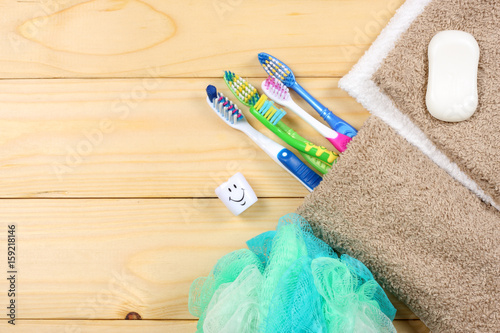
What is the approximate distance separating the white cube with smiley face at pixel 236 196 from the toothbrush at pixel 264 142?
0.06 meters

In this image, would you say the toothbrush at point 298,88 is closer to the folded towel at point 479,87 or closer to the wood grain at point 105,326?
the folded towel at point 479,87

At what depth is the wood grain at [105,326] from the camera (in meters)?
0.57

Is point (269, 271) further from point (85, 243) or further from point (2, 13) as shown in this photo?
point (2, 13)

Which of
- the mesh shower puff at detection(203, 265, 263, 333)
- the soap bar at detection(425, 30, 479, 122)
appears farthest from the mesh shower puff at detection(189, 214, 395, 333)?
the soap bar at detection(425, 30, 479, 122)

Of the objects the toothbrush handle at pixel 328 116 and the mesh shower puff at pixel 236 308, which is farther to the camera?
the toothbrush handle at pixel 328 116

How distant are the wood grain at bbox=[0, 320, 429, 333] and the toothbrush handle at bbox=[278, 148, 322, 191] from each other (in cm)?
27

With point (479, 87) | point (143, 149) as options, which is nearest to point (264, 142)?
point (143, 149)

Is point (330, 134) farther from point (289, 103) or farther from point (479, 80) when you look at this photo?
point (479, 80)

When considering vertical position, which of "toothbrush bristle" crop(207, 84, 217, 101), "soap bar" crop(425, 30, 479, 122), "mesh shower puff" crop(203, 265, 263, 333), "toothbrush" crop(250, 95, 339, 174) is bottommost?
"mesh shower puff" crop(203, 265, 263, 333)

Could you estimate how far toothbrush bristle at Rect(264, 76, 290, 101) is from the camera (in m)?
0.55

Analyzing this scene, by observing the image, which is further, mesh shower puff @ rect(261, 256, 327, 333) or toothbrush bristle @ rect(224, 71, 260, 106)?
toothbrush bristle @ rect(224, 71, 260, 106)

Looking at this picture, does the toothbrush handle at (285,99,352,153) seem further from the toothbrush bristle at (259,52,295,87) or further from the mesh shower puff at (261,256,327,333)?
the mesh shower puff at (261,256,327,333)

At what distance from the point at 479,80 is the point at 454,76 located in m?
0.04

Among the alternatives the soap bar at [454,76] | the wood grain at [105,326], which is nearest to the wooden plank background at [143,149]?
the wood grain at [105,326]
